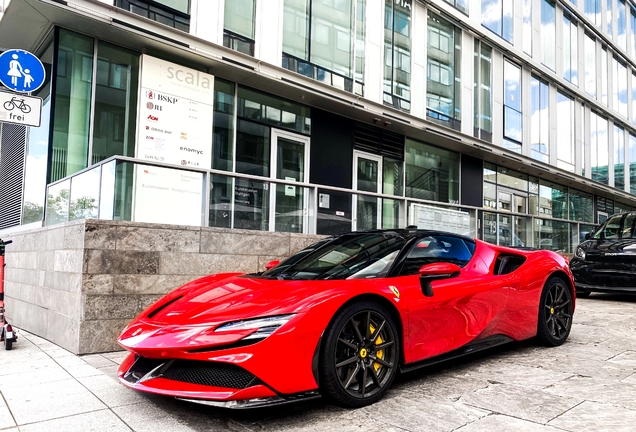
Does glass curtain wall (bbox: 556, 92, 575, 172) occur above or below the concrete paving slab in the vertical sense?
above

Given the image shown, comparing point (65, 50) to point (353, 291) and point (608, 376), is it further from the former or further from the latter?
point (608, 376)

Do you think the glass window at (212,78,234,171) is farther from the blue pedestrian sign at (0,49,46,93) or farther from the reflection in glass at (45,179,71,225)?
the blue pedestrian sign at (0,49,46,93)

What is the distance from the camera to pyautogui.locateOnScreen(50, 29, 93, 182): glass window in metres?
8.30

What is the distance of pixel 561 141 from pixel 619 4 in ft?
41.9

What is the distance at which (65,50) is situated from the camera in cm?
834

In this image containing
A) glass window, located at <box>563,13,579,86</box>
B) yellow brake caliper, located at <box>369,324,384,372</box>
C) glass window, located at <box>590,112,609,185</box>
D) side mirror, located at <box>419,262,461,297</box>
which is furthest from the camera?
glass window, located at <box>590,112,609,185</box>

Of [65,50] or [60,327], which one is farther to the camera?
[65,50]

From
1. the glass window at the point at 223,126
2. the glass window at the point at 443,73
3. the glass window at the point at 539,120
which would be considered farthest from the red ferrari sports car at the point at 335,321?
the glass window at the point at 539,120

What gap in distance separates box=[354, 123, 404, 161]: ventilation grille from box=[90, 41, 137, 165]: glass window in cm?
571

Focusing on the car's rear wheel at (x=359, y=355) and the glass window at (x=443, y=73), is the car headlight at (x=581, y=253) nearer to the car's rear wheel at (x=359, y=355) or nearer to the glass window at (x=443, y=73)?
the glass window at (x=443, y=73)

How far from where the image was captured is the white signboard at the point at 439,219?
881 cm

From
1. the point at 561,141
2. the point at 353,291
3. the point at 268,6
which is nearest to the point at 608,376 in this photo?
the point at 353,291

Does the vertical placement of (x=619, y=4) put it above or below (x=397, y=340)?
above

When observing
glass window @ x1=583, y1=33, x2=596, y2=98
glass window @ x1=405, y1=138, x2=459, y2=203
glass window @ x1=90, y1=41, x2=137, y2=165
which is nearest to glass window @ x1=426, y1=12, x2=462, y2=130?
glass window @ x1=405, y1=138, x2=459, y2=203
